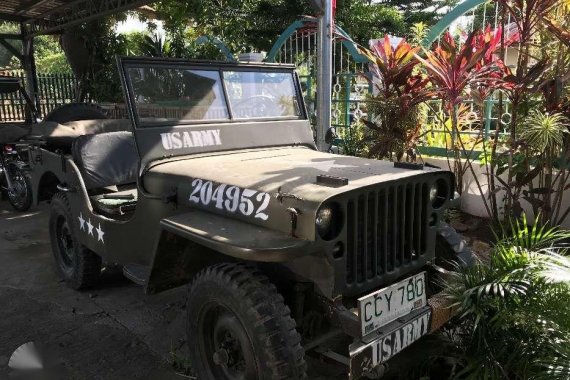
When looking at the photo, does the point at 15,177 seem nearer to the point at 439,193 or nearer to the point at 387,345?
the point at 439,193

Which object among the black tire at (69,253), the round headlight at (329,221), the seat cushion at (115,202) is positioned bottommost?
the black tire at (69,253)

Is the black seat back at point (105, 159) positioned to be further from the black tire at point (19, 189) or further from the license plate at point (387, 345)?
the black tire at point (19, 189)

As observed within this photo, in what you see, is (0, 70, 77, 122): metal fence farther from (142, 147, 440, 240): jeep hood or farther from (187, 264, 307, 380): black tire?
(187, 264, 307, 380): black tire

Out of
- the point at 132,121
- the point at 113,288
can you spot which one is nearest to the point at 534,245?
the point at 132,121

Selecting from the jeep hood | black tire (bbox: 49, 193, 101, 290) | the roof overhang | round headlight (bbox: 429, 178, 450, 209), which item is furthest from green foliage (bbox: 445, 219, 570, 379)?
the roof overhang

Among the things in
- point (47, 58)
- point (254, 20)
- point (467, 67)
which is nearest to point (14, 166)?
point (467, 67)

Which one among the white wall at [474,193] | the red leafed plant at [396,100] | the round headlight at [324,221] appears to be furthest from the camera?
the white wall at [474,193]

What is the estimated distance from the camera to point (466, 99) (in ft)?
15.8

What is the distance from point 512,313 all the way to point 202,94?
2.37 meters

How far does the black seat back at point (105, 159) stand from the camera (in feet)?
13.9

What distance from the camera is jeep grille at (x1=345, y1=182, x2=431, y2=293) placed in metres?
2.38

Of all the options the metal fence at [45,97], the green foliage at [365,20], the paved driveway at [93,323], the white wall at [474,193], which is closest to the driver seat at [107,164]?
the paved driveway at [93,323]

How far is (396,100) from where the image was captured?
5.21 meters

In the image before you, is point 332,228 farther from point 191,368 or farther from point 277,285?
point 191,368
